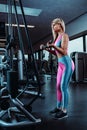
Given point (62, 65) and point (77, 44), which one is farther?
point (77, 44)

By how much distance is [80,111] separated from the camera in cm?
296

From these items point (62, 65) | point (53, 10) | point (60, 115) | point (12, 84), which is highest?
point (53, 10)

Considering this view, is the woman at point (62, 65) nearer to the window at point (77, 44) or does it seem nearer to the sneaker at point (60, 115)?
the sneaker at point (60, 115)

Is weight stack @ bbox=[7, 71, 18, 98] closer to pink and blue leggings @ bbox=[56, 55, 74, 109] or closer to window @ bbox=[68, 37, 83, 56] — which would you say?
pink and blue leggings @ bbox=[56, 55, 74, 109]

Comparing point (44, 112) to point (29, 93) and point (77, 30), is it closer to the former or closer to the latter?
point (29, 93)

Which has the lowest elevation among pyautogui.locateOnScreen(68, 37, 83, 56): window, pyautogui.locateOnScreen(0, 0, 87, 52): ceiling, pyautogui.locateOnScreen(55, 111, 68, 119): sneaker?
pyautogui.locateOnScreen(55, 111, 68, 119): sneaker

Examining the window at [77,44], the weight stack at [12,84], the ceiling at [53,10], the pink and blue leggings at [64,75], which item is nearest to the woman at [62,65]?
the pink and blue leggings at [64,75]

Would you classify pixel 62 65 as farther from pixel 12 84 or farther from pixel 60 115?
pixel 12 84

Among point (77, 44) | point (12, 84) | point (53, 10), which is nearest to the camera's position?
point (12, 84)

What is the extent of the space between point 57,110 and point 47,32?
10841mm

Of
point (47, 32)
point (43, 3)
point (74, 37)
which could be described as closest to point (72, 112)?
point (43, 3)

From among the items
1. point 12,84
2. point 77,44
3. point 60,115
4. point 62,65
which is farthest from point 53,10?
point 12,84

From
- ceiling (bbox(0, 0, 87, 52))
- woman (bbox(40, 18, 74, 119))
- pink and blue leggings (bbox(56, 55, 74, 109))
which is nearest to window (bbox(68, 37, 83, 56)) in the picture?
ceiling (bbox(0, 0, 87, 52))

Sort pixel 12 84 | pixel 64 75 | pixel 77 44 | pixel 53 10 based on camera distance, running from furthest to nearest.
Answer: pixel 77 44, pixel 53 10, pixel 64 75, pixel 12 84
